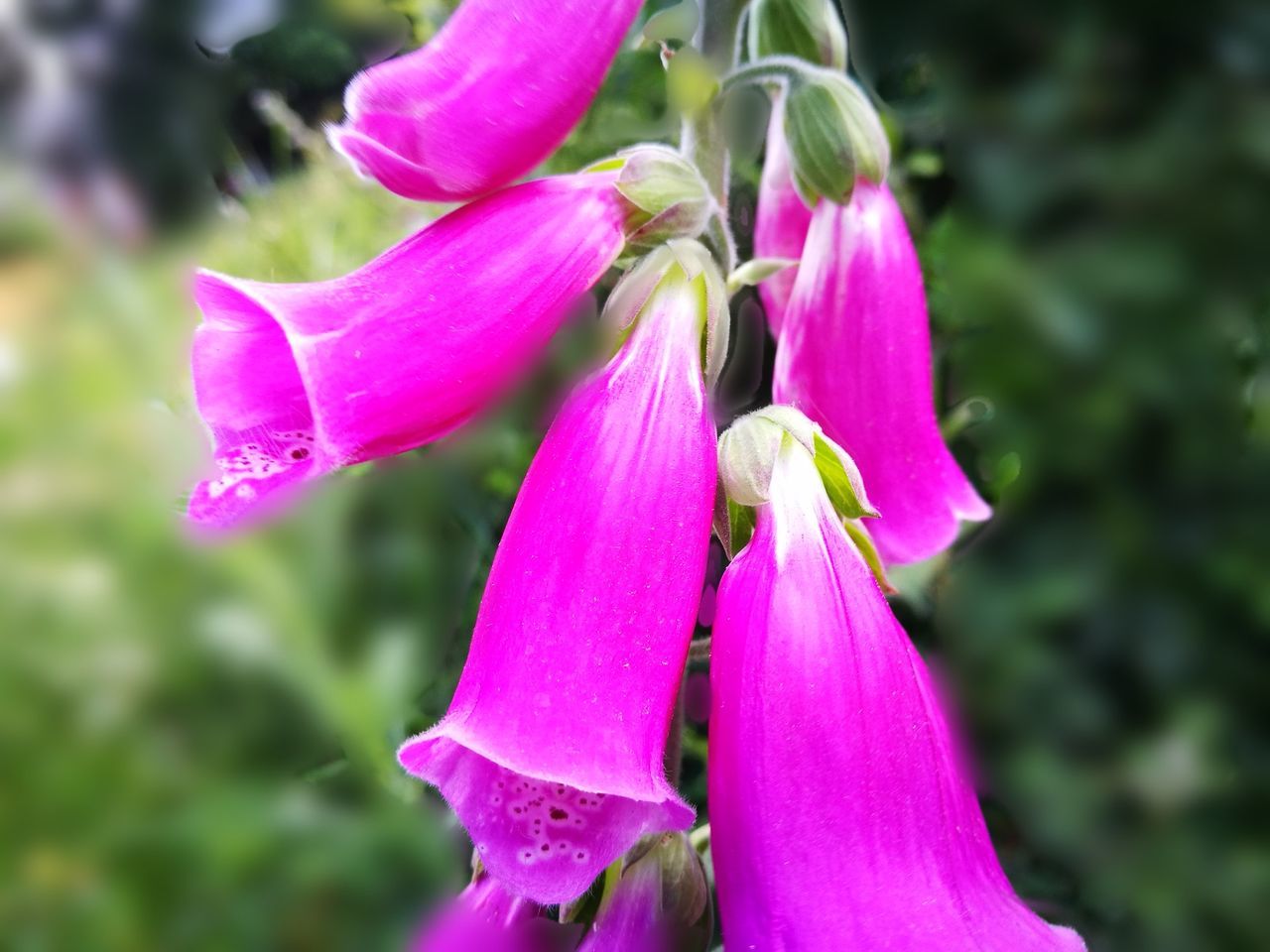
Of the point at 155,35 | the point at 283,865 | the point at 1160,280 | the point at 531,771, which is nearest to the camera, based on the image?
the point at 531,771

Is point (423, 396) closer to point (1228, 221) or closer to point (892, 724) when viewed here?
point (892, 724)

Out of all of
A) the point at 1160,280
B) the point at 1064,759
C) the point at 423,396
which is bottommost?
the point at 1064,759

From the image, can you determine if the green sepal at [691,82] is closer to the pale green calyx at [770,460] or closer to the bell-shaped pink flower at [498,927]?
the pale green calyx at [770,460]

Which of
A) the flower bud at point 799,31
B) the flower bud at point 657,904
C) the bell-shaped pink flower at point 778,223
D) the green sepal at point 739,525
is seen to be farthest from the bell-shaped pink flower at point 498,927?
the flower bud at point 799,31

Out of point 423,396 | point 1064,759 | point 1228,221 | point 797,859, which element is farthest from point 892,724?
point 1228,221

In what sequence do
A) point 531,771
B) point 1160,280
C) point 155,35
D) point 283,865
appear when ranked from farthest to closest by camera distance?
1. point 1160,280
2. point 283,865
3. point 155,35
4. point 531,771

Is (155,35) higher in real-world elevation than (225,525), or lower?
higher

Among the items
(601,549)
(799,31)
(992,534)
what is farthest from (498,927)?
(992,534)

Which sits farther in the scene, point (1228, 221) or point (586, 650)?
point (1228, 221)
